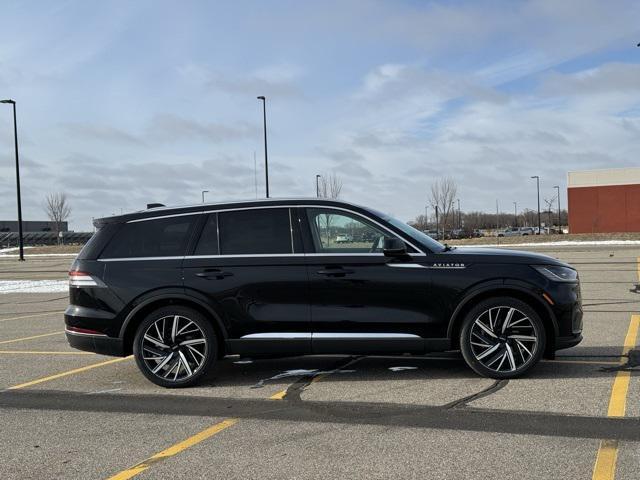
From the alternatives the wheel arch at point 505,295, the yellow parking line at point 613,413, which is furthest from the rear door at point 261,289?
the yellow parking line at point 613,413

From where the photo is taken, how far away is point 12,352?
8711mm

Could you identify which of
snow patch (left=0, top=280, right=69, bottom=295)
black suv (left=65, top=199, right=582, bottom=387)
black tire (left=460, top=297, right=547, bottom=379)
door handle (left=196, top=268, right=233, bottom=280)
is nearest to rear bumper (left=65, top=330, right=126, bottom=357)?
black suv (left=65, top=199, right=582, bottom=387)

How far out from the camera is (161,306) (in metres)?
6.35

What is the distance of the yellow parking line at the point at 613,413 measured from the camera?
152 inches

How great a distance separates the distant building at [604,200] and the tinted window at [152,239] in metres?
55.9

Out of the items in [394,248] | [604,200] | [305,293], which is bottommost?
[305,293]

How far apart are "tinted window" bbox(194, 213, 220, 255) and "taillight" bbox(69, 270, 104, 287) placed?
3.45ft

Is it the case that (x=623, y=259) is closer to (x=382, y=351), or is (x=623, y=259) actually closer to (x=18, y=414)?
(x=382, y=351)

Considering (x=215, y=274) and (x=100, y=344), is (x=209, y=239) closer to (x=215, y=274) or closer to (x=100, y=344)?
(x=215, y=274)

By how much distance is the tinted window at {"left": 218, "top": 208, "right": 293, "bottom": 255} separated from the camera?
6.30 m

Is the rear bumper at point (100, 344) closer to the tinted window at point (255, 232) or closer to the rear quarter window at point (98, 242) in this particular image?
the rear quarter window at point (98, 242)

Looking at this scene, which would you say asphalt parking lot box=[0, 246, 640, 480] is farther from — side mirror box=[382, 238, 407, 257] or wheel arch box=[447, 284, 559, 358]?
side mirror box=[382, 238, 407, 257]

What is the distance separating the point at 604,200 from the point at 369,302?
56.0 meters

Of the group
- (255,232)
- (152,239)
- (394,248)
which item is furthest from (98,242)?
(394,248)
